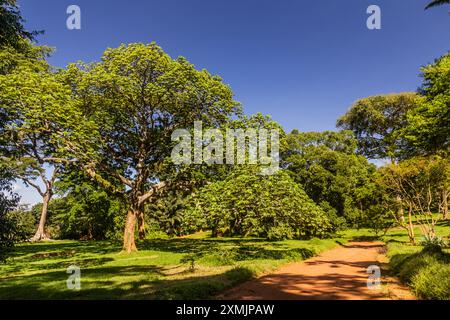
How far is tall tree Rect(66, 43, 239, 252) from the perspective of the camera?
21.2 meters

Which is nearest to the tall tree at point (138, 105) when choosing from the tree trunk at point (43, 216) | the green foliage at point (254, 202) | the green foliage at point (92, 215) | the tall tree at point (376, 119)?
the green foliage at point (254, 202)

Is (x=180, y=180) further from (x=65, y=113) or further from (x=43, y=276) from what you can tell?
(x=43, y=276)

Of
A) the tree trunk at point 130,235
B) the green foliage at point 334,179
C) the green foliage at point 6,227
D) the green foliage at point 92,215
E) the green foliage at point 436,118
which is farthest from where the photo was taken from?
the green foliage at point 92,215

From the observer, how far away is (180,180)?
2423 cm

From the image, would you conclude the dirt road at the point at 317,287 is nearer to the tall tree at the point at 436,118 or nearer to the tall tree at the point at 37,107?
the tall tree at the point at 436,118

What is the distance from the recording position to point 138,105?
23.7 metres

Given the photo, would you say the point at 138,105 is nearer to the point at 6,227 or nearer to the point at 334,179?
the point at 6,227

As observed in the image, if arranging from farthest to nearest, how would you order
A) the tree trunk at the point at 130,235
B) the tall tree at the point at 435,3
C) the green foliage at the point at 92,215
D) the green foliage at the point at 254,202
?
the green foliage at the point at 92,215 < the tree trunk at the point at 130,235 < the green foliage at the point at 254,202 < the tall tree at the point at 435,3

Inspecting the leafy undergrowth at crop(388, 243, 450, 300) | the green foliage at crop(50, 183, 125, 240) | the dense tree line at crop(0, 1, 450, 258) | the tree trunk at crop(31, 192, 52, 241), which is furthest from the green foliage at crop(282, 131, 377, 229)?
the tree trunk at crop(31, 192, 52, 241)

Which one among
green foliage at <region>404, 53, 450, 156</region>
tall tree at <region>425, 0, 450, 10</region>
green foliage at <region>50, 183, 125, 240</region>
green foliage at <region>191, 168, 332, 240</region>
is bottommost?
green foliage at <region>50, 183, 125, 240</region>

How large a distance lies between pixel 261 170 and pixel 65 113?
1260 cm

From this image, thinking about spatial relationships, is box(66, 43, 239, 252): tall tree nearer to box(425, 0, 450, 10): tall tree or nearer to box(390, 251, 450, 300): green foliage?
box(425, 0, 450, 10): tall tree

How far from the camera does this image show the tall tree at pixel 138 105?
2125 centimetres
